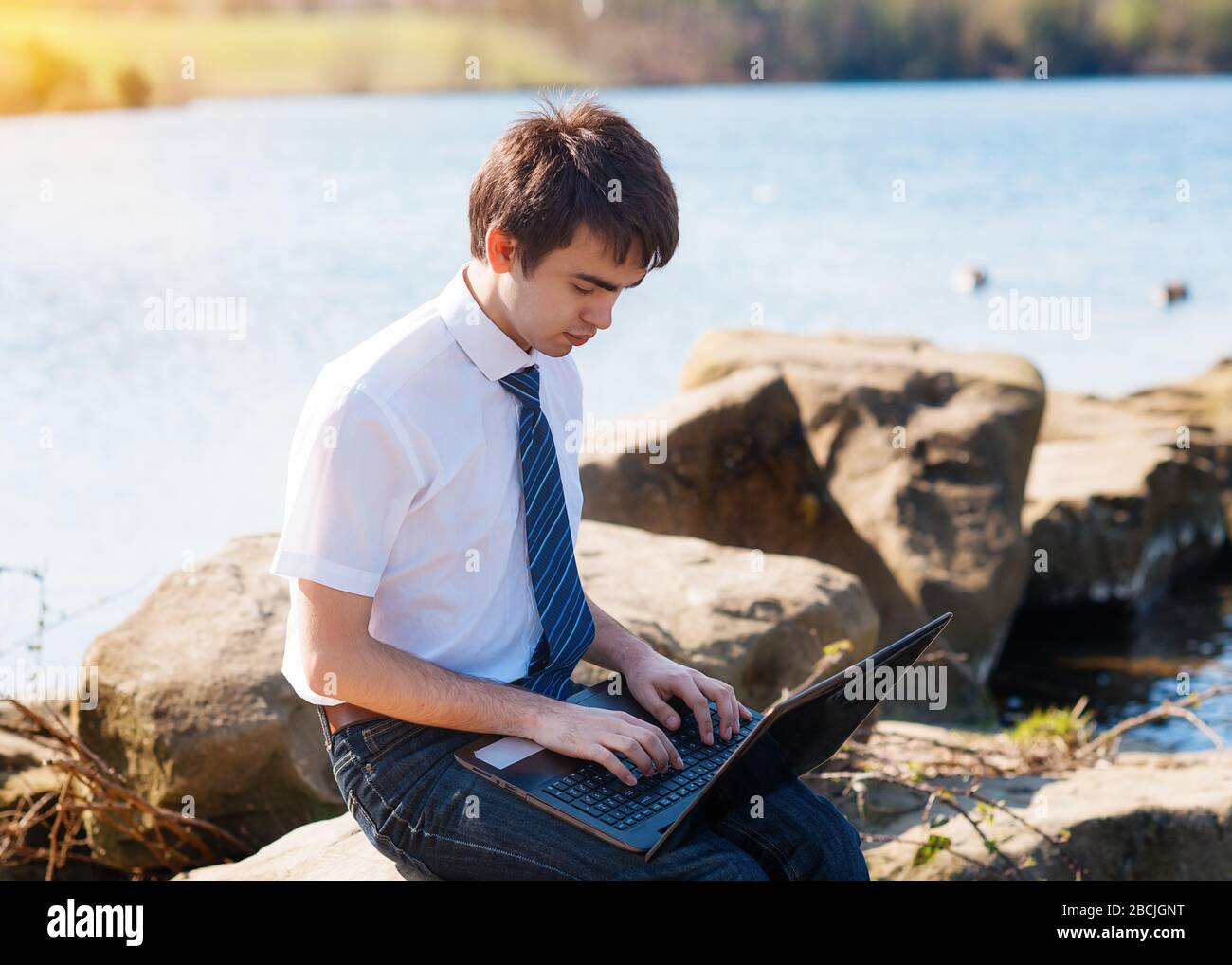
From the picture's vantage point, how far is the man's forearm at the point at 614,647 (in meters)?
2.36

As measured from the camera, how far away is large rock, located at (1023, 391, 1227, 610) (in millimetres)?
A: 6680

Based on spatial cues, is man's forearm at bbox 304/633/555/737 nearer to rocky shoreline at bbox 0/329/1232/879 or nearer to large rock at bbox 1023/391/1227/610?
rocky shoreline at bbox 0/329/1232/879

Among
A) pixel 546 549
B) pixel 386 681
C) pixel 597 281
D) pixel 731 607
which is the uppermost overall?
pixel 597 281

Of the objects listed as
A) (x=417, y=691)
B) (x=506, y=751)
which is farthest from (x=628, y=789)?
(x=417, y=691)

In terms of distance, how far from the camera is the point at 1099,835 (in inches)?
127

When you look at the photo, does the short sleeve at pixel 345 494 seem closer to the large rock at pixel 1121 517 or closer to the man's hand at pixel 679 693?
the man's hand at pixel 679 693

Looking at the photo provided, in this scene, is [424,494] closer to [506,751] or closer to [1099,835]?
[506,751]

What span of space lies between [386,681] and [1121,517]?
5582 mm

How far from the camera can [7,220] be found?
10.9 metres

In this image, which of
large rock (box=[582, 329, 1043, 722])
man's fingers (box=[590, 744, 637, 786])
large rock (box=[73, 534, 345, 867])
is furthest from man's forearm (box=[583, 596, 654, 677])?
large rock (box=[582, 329, 1043, 722])

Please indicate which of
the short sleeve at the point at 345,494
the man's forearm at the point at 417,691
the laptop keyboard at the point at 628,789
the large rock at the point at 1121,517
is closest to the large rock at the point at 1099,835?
the laptop keyboard at the point at 628,789

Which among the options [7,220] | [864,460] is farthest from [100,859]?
[7,220]
